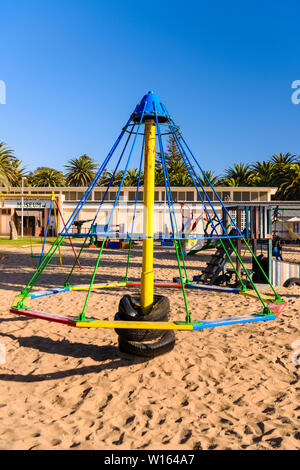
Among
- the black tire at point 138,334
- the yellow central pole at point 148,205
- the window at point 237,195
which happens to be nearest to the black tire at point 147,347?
the black tire at point 138,334

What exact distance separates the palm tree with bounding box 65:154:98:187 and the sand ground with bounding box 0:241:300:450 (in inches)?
2520

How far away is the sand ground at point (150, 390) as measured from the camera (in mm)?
3215

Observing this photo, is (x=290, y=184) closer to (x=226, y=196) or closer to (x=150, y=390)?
(x=226, y=196)

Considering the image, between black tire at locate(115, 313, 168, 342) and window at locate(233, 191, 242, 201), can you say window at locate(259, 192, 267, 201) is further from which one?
black tire at locate(115, 313, 168, 342)

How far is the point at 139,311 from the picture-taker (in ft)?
16.6

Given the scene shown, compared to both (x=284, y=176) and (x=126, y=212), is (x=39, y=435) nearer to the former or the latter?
(x=126, y=212)

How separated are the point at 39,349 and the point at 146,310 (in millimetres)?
1848

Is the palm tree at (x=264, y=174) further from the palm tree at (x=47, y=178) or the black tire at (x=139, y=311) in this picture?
the black tire at (x=139, y=311)

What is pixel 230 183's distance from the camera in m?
56.9

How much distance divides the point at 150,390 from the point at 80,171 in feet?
221

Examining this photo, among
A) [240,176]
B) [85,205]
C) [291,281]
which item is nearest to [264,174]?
[240,176]

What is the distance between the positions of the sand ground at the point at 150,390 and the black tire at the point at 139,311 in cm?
A: 67

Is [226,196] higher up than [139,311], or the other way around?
[226,196]

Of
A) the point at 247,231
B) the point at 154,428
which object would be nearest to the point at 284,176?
the point at 247,231
